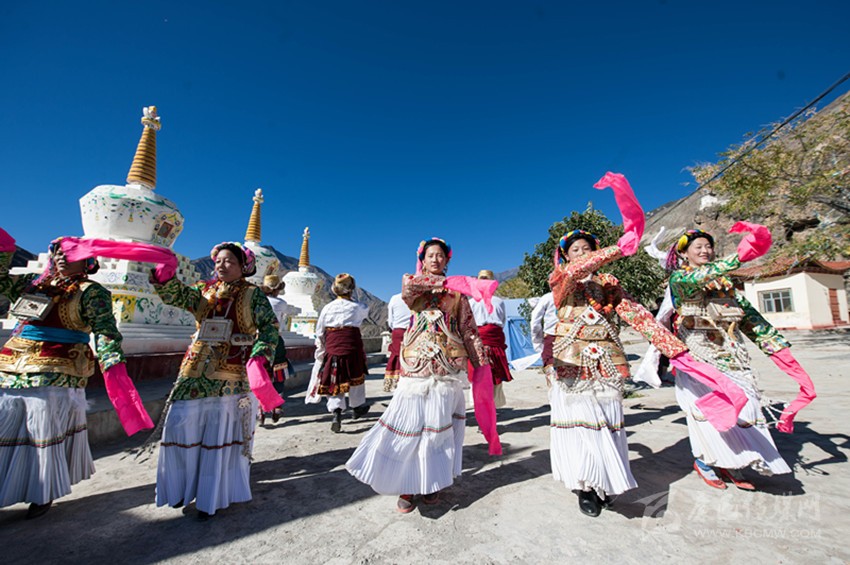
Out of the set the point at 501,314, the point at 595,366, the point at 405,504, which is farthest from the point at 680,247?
the point at 405,504

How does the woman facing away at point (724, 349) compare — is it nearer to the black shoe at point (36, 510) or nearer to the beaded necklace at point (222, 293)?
the beaded necklace at point (222, 293)

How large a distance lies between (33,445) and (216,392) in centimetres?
120

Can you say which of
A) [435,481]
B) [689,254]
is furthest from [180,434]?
[689,254]

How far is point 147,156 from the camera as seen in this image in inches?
316

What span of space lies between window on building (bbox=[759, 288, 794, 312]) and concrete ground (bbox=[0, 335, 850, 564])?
80.7 ft

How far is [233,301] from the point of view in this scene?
9.02ft

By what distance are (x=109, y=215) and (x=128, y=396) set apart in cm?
682

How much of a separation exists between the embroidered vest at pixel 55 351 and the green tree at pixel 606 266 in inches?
306

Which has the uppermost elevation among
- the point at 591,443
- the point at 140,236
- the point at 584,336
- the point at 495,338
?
the point at 140,236

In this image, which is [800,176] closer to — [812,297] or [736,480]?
[736,480]

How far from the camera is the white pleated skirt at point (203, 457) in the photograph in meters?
2.38

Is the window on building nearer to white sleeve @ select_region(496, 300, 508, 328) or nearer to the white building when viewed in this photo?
the white building

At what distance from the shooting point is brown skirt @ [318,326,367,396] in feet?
16.3

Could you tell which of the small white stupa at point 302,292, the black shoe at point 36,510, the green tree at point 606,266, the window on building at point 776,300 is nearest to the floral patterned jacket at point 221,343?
the black shoe at point 36,510
